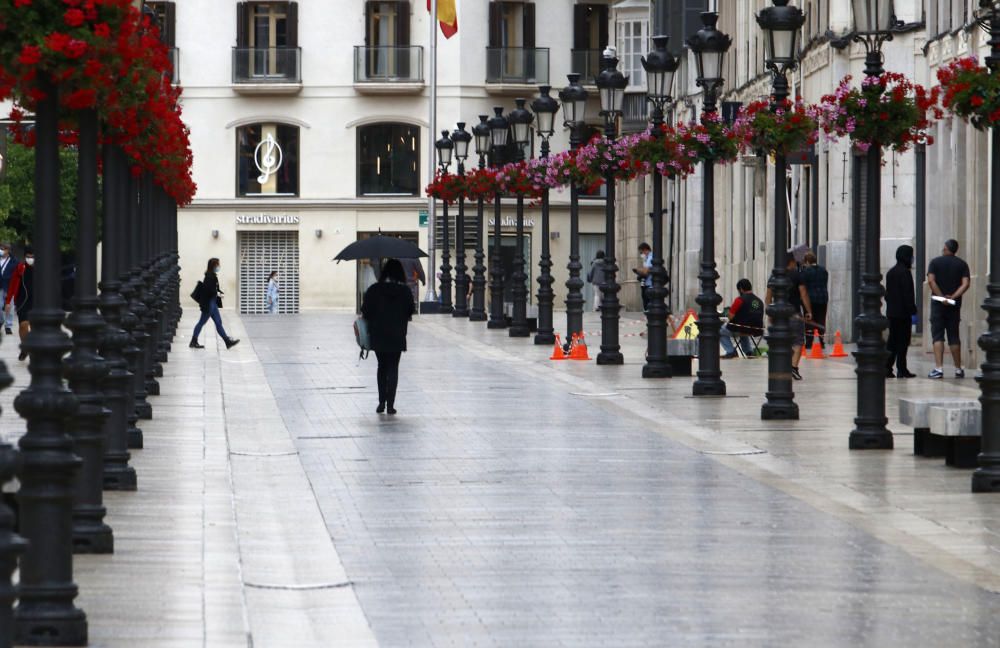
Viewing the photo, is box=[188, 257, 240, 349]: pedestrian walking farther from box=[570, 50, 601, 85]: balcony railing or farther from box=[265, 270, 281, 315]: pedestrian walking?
box=[570, 50, 601, 85]: balcony railing

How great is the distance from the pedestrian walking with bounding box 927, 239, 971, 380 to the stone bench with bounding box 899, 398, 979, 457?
33.8 feet

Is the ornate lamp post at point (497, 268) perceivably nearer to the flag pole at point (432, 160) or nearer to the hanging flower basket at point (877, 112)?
the flag pole at point (432, 160)

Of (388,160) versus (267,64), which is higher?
(267,64)

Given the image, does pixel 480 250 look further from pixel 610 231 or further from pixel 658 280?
pixel 658 280

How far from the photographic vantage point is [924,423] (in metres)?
17.2

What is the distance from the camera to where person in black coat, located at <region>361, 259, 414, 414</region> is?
22.0 meters

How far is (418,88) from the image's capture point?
70.0 metres

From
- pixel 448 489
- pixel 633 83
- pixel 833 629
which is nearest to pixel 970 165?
pixel 448 489

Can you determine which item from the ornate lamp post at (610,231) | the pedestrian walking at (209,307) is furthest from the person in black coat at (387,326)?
the pedestrian walking at (209,307)

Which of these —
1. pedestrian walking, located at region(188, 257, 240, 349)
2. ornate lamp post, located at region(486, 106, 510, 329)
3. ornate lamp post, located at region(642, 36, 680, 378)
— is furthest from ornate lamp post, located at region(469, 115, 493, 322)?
ornate lamp post, located at region(642, 36, 680, 378)

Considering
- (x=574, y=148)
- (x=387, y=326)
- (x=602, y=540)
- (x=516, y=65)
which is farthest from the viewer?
(x=516, y=65)

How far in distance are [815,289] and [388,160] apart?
36.8m

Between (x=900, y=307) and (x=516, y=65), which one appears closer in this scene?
(x=900, y=307)

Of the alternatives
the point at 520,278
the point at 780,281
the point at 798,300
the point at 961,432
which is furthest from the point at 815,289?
the point at 961,432
